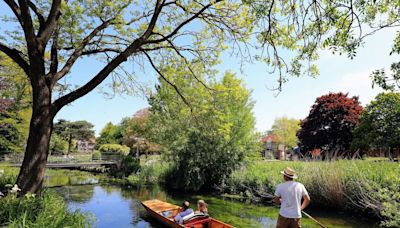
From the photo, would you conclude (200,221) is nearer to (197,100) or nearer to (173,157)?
(197,100)

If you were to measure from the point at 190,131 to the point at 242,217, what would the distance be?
7.00m

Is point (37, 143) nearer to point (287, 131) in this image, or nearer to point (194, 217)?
point (194, 217)

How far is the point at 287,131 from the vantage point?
47031 mm

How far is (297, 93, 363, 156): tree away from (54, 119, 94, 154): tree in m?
34.8

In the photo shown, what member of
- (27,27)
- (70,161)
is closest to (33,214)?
(27,27)

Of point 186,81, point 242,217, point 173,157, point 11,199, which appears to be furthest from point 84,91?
point 173,157

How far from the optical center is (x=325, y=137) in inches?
1152

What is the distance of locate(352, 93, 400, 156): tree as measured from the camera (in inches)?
837

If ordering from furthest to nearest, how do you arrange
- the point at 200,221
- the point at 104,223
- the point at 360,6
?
the point at 104,223 → the point at 200,221 → the point at 360,6

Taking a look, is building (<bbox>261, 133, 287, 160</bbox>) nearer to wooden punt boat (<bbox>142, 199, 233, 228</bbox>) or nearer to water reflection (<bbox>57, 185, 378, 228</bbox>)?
water reflection (<bbox>57, 185, 378, 228</bbox>)

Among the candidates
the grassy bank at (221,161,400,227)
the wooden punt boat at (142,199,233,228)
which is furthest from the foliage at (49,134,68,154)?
the grassy bank at (221,161,400,227)

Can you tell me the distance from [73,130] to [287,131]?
113 ft

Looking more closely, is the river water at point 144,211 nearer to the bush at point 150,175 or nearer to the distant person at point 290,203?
the bush at point 150,175

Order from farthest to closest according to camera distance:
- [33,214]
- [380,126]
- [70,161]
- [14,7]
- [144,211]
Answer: [70,161]
[380,126]
[144,211]
[14,7]
[33,214]
